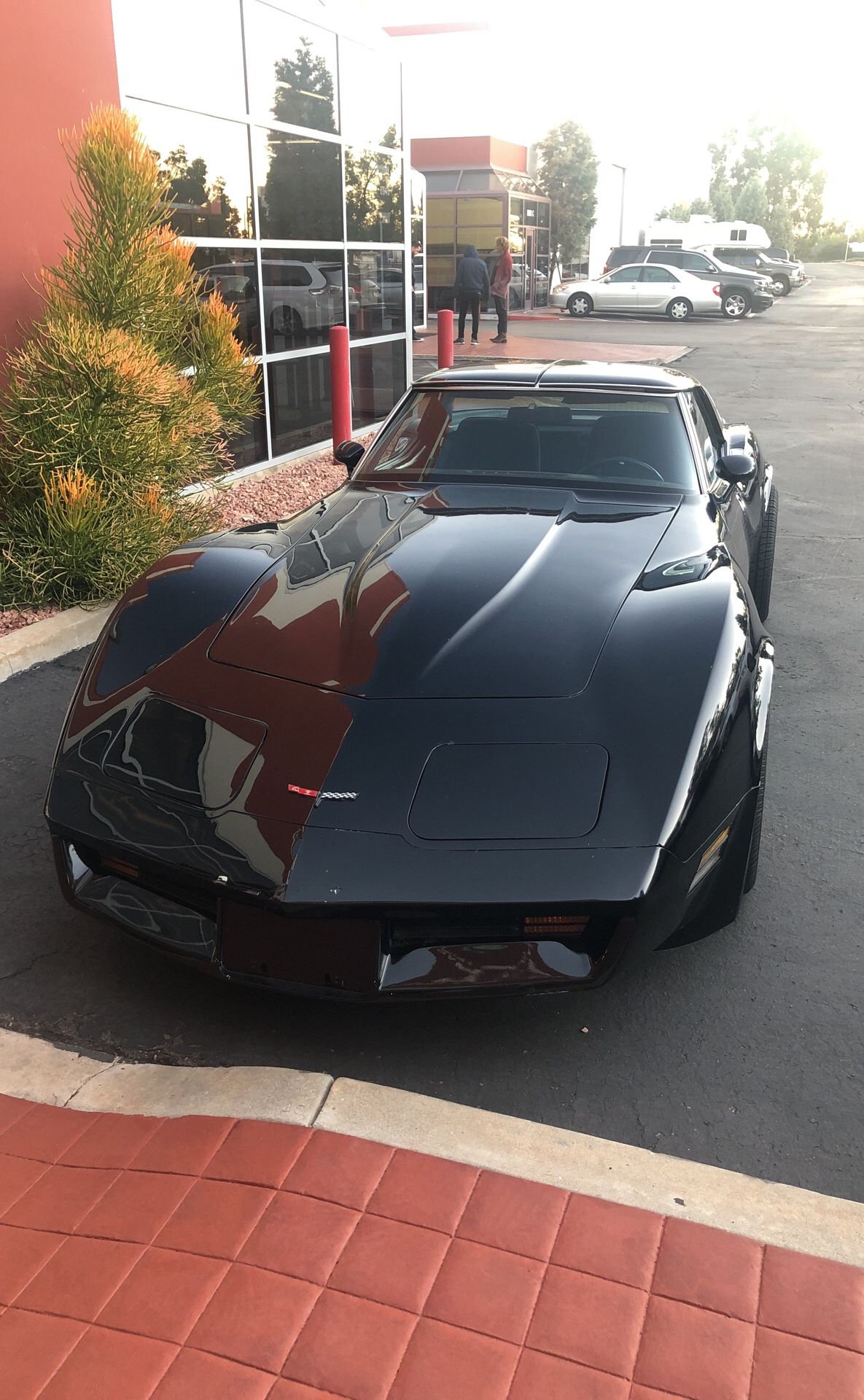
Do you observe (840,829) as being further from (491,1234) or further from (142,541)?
(142,541)

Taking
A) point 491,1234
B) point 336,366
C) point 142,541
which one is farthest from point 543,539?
point 336,366

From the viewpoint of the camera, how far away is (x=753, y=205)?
78.5m

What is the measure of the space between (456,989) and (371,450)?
8.62ft

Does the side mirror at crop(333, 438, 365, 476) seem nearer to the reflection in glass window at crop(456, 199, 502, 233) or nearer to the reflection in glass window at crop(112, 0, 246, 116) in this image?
the reflection in glass window at crop(112, 0, 246, 116)

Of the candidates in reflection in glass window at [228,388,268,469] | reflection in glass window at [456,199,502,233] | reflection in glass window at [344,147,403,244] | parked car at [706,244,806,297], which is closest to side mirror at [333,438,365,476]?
reflection in glass window at [228,388,268,469]

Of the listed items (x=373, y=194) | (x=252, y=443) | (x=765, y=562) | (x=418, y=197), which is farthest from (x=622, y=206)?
(x=765, y=562)

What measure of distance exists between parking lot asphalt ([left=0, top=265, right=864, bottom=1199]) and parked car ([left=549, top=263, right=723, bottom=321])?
83.6 ft

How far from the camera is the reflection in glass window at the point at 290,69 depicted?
886 centimetres

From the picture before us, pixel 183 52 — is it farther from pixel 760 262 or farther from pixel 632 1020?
pixel 760 262

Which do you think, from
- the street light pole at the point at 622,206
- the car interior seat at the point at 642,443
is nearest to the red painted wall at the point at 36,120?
the car interior seat at the point at 642,443

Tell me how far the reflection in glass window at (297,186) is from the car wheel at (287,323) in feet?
1.98

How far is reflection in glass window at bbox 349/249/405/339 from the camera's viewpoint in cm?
1106

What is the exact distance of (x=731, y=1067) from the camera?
8.50 ft

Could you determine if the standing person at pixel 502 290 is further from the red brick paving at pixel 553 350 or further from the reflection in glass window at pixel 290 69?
the reflection in glass window at pixel 290 69
